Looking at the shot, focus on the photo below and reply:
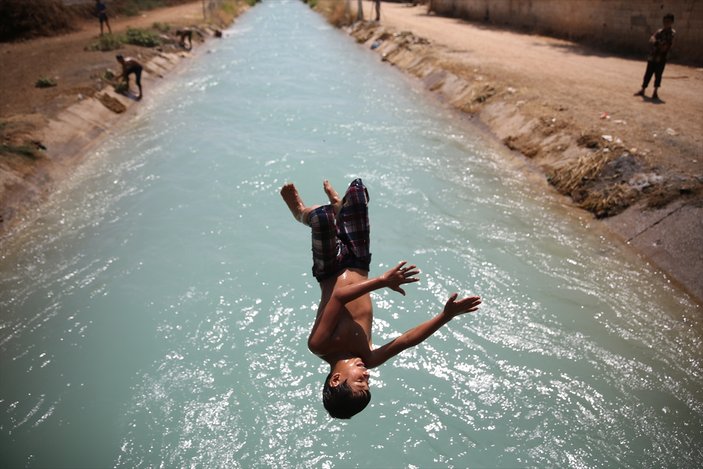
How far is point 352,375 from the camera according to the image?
3258 mm

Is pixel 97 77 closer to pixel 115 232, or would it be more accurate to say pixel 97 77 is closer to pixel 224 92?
pixel 224 92

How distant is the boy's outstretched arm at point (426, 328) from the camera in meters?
3.19

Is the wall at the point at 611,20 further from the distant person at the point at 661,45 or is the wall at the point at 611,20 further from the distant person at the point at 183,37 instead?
the distant person at the point at 183,37

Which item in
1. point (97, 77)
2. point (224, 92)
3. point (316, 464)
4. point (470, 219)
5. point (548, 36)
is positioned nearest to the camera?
point (316, 464)

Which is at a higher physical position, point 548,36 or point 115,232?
point 548,36

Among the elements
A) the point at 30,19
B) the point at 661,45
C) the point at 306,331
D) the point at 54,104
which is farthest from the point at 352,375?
the point at 30,19

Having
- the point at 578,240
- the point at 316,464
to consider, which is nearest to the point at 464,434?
the point at 316,464

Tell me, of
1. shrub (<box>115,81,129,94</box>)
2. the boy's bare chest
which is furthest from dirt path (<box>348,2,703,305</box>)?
shrub (<box>115,81,129,94</box>)

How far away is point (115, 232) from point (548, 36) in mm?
18903

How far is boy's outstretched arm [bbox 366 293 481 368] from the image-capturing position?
3186mm

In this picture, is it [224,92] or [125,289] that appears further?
[224,92]

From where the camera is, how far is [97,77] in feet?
44.6

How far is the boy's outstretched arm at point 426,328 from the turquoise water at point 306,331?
1260 millimetres

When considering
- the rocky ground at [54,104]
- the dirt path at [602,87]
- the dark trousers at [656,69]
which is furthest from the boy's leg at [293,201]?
the dark trousers at [656,69]
